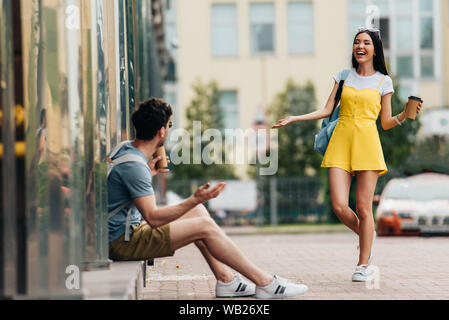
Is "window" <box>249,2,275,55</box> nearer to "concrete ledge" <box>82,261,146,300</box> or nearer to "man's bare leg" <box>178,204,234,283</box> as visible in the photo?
"man's bare leg" <box>178,204,234,283</box>

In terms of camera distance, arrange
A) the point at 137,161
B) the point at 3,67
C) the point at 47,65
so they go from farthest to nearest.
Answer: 1. the point at 137,161
2. the point at 47,65
3. the point at 3,67

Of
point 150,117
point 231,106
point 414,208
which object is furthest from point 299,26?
point 150,117

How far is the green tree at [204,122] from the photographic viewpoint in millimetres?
28219

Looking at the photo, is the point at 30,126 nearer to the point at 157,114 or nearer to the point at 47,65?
the point at 47,65

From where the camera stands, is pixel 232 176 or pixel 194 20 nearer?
pixel 232 176

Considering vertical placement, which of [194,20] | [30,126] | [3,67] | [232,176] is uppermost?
[194,20]

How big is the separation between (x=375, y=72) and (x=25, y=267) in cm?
432

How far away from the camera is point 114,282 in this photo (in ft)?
16.3

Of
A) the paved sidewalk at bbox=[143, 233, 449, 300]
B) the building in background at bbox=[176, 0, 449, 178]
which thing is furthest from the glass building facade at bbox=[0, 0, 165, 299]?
the building in background at bbox=[176, 0, 449, 178]

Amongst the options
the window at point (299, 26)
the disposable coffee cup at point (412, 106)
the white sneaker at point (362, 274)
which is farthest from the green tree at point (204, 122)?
the disposable coffee cup at point (412, 106)

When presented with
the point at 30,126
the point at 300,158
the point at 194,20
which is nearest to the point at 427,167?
the point at 300,158

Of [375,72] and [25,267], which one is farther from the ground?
[375,72]

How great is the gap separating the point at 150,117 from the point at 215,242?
83 cm

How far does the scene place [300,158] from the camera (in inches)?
1145
